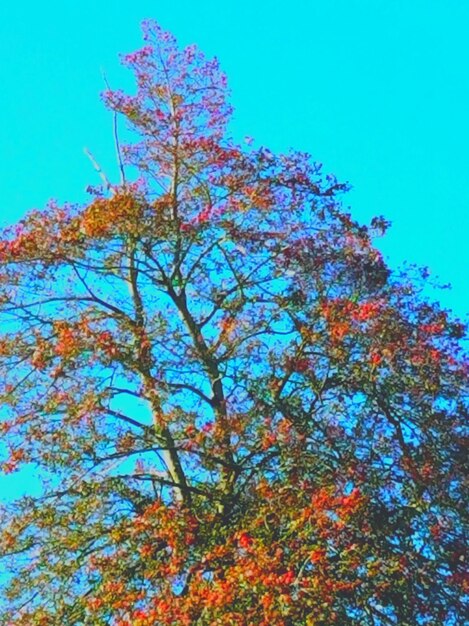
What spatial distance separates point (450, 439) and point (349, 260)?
1714 mm

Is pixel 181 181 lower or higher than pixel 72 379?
higher

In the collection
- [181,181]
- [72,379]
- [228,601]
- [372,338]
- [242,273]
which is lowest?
[228,601]

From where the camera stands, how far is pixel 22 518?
24.8 feet

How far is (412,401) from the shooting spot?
7746 millimetres

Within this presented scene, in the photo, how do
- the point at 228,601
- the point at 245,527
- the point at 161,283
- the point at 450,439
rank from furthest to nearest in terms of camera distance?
the point at 161,283 < the point at 450,439 < the point at 245,527 < the point at 228,601

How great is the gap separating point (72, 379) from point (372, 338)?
220cm

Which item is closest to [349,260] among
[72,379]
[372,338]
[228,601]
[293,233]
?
[293,233]

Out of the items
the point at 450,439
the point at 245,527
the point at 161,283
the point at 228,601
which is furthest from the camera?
the point at 161,283

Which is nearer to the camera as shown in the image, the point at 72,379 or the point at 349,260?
the point at 72,379

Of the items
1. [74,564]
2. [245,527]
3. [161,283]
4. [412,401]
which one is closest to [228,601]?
[245,527]

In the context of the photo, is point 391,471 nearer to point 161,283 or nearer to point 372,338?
point 372,338

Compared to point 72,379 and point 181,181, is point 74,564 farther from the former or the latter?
point 181,181

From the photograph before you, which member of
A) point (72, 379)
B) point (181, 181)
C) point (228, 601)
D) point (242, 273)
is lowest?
point (228, 601)

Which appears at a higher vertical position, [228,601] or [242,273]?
[242,273]
